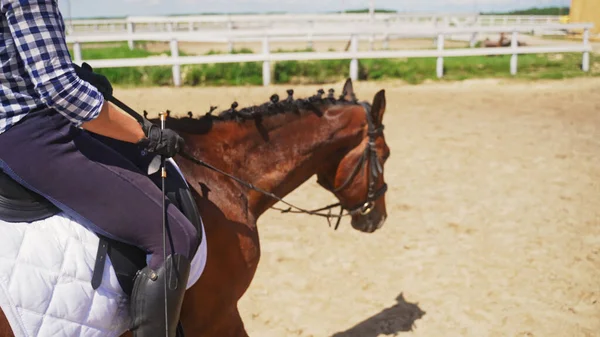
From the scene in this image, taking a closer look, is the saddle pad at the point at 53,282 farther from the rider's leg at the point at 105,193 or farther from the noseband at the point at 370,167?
the noseband at the point at 370,167

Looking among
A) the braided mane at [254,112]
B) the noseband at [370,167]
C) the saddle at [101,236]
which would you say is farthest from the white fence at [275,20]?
the saddle at [101,236]

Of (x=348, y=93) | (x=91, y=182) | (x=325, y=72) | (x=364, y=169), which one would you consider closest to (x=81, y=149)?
(x=91, y=182)

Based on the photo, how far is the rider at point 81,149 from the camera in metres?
1.99

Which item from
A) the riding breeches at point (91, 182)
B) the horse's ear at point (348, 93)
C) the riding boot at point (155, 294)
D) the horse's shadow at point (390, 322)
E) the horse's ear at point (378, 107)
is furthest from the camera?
the horse's shadow at point (390, 322)

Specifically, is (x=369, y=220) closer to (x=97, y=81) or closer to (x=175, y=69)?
(x=97, y=81)

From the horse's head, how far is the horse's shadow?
50.7 inches

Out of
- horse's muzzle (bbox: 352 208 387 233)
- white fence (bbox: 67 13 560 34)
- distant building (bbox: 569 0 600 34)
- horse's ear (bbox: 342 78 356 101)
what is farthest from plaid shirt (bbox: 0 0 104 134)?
distant building (bbox: 569 0 600 34)

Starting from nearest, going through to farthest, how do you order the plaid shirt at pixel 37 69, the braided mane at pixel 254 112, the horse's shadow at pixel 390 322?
1. the plaid shirt at pixel 37 69
2. the braided mane at pixel 254 112
3. the horse's shadow at pixel 390 322

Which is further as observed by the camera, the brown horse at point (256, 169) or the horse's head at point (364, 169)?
the horse's head at point (364, 169)

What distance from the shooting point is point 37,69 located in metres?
1.98

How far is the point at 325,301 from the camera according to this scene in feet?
16.6

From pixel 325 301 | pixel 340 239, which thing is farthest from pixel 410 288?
pixel 340 239

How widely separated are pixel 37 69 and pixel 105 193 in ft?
1.83

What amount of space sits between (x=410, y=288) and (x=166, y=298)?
3254 mm
